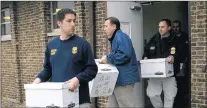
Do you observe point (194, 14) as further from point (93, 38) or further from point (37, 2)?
point (37, 2)

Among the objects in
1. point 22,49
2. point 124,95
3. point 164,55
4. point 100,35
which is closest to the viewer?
point 124,95

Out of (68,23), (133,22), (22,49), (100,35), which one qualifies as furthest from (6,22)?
(68,23)

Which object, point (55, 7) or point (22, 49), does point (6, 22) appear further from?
point (55, 7)

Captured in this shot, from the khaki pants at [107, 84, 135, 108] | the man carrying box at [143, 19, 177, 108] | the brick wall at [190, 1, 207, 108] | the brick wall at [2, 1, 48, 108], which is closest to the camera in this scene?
the khaki pants at [107, 84, 135, 108]

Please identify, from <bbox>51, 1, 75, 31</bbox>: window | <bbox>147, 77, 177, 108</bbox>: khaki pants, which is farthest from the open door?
<bbox>51, 1, 75, 31</bbox>: window

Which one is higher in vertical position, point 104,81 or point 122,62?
point 122,62

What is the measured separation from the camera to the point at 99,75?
14.2 feet

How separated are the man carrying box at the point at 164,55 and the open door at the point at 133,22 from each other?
0.69 metres

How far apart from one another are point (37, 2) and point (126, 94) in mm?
4511

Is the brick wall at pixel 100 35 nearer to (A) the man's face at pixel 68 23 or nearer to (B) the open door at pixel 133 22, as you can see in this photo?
(B) the open door at pixel 133 22

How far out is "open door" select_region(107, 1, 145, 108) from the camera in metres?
6.12

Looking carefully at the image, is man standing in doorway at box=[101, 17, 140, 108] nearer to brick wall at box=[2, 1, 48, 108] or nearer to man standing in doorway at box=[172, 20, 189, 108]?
man standing in doorway at box=[172, 20, 189, 108]

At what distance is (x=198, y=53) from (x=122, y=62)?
1453 mm

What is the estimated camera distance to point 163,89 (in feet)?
18.4
